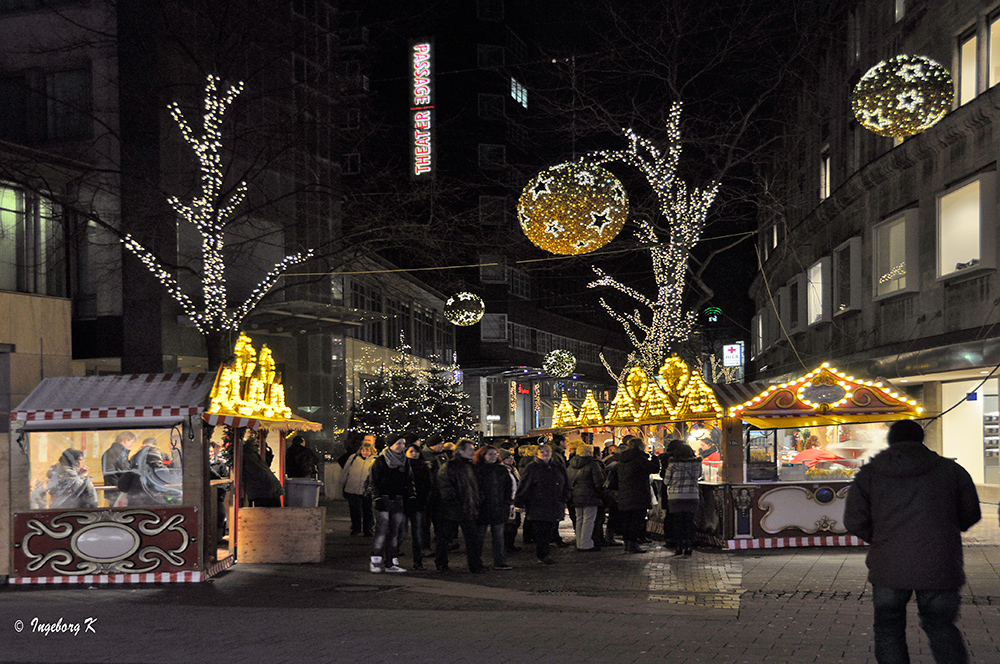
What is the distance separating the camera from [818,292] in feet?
96.5

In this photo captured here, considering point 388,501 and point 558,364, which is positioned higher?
point 558,364

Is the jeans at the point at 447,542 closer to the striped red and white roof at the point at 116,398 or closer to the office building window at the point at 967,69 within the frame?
the striped red and white roof at the point at 116,398

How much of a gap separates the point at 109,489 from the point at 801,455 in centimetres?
945

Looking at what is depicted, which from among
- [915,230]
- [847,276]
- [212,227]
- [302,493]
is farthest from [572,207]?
[847,276]

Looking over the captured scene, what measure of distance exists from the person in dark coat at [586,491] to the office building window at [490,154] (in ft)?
151

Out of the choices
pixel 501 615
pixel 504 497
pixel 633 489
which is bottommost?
pixel 501 615

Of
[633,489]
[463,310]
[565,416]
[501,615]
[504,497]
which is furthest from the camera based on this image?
[565,416]

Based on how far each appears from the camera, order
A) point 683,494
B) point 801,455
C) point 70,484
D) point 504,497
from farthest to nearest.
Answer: point 801,455 → point 683,494 → point 504,497 → point 70,484

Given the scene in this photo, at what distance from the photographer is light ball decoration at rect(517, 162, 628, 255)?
564 inches

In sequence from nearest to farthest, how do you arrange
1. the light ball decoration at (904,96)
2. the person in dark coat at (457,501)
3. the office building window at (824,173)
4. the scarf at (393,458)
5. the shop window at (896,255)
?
the light ball decoration at (904,96) < the scarf at (393,458) < the person in dark coat at (457,501) < the shop window at (896,255) < the office building window at (824,173)

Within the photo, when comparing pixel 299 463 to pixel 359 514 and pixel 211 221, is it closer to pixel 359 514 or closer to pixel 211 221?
pixel 359 514

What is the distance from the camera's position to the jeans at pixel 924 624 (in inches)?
232


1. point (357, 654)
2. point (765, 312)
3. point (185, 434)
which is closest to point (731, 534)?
point (185, 434)

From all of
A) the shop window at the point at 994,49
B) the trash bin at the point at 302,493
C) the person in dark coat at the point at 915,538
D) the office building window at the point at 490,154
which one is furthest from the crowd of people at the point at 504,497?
the office building window at the point at 490,154
